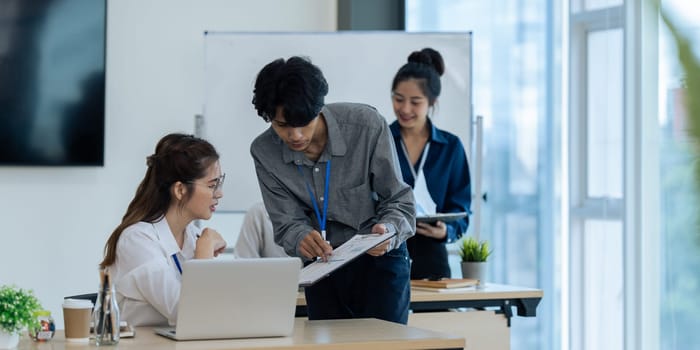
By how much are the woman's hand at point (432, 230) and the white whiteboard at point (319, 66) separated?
78cm

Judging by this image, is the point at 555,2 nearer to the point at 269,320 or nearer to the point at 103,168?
the point at 103,168

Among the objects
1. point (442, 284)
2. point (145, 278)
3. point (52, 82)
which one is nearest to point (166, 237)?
point (145, 278)

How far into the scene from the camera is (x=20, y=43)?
4.32 metres

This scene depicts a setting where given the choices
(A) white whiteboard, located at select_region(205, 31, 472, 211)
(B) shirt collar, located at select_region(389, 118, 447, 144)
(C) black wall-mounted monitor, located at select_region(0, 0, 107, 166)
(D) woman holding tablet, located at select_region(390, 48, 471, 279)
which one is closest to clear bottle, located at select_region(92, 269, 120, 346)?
(D) woman holding tablet, located at select_region(390, 48, 471, 279)

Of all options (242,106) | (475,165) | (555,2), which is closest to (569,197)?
(475,165)

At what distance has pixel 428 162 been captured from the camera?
3697mm

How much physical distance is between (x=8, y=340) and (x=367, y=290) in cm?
93

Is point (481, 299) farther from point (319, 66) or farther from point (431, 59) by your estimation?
point (319, 66)

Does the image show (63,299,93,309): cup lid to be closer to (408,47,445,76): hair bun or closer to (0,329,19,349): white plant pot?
(0,329,19,349): white plant pot

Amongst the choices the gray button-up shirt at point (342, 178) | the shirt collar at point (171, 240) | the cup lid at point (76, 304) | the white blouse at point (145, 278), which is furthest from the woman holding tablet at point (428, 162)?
the cup lid at point (76, 304)

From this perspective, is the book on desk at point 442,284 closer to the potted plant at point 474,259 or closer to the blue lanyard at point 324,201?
the potted plant at point 474,259

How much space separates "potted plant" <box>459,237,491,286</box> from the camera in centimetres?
336

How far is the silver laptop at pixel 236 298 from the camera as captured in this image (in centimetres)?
164

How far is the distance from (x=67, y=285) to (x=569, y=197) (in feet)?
8.26
